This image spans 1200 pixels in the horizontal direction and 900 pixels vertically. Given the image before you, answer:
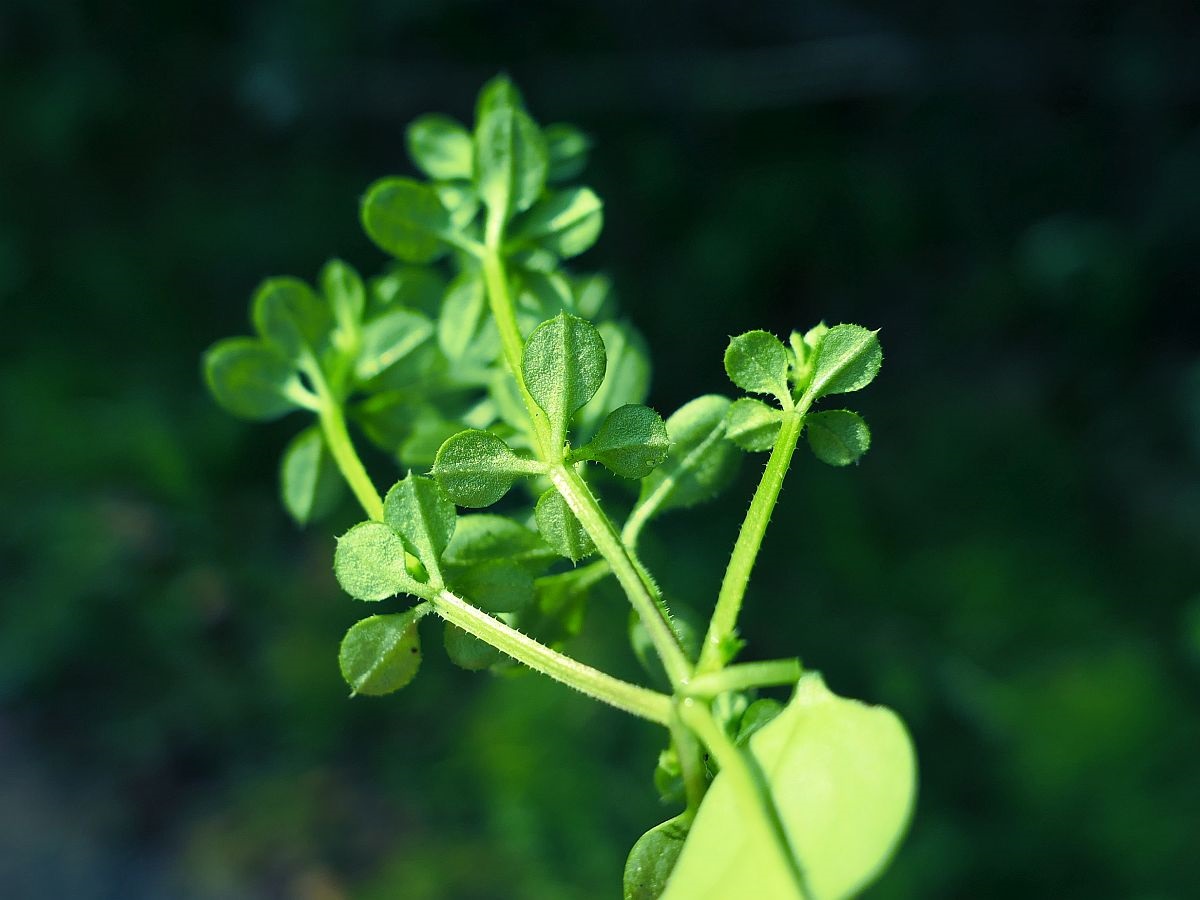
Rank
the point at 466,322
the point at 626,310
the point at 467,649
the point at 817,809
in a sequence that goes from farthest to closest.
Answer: the point at 626,310 < the point at 466,322 < the point at 467,649 < the point at 817,809

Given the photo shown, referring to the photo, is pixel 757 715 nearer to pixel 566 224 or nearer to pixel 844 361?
pixel 844 361

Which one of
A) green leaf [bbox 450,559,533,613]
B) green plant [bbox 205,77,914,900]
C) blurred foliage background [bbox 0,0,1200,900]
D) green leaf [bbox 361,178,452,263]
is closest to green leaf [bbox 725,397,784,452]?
green plant [bbox 205,77,914,900]

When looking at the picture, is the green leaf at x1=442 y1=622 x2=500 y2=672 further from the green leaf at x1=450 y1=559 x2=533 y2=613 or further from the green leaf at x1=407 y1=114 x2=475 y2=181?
the green leaf at x1=407 y1=114 x2=475 y2=181

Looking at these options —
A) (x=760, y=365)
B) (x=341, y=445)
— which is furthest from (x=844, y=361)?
(x=341, y=445)

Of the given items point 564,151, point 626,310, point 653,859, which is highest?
point 564,151

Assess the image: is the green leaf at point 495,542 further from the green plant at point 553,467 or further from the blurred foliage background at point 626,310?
the blurred foliage background at point 626,310

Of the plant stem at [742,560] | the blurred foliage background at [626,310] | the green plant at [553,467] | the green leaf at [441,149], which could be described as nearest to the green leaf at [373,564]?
the green plant at [553,467]

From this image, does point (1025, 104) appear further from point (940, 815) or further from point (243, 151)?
point (243, 151)
